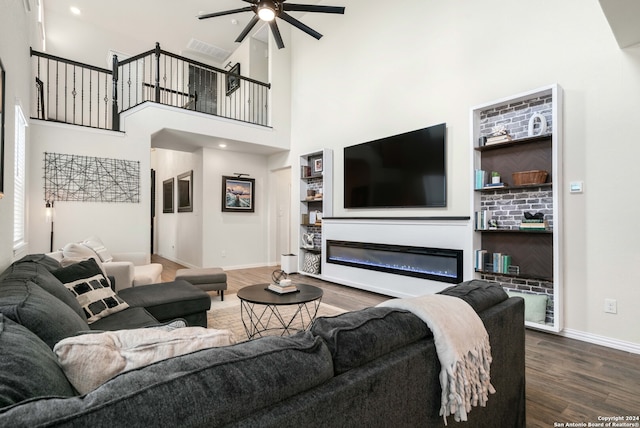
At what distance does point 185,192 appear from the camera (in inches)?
285

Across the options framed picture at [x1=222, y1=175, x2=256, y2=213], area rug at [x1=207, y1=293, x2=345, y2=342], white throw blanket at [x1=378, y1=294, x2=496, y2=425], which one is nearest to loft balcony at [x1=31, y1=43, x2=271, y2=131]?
framed picture at [x1=222, y1=175, x2=256, y2=213]

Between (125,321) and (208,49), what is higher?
(208,49)

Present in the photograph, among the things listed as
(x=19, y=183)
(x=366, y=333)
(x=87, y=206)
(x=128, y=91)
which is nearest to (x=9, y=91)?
(x=19, y=183)

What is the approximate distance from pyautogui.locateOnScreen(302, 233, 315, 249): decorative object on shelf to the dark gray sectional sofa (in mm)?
4763

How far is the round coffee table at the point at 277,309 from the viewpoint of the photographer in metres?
2.56

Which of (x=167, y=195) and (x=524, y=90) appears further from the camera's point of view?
(x=167, y=195)

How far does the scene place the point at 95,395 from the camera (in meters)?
0.58

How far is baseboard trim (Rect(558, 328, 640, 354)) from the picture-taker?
8.82 ft

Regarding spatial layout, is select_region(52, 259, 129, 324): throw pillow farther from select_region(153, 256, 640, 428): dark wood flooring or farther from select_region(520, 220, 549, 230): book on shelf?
select_region(520, 220, 549, 230): book on shelf

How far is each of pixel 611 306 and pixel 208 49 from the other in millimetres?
8706

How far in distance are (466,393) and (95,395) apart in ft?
3.46

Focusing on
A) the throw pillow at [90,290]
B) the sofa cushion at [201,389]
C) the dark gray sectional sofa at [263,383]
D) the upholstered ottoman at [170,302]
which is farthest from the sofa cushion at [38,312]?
the upholstered ottoman at [170,302]

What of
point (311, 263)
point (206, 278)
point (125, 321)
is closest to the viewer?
point (125, 321)

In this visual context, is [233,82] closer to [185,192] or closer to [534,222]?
[185,192]
